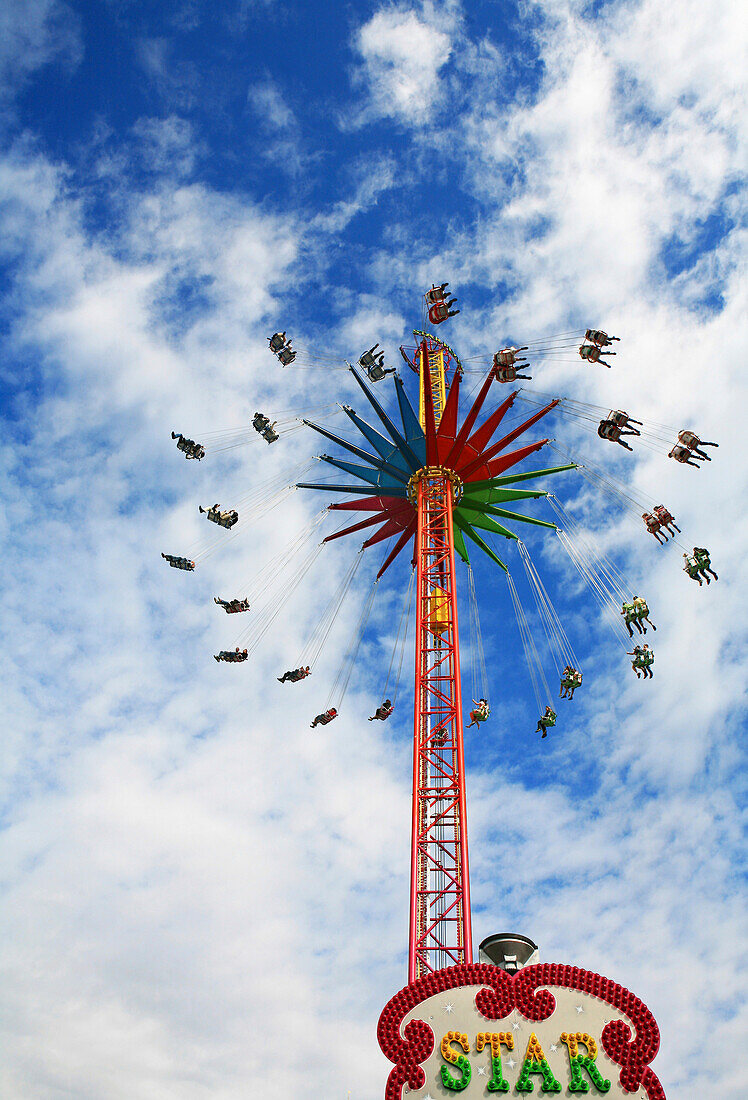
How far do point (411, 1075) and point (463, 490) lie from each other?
1914 centimetres

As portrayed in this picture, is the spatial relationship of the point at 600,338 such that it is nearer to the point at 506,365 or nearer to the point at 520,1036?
the point at 506,365

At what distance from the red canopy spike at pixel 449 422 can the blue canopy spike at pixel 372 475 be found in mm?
1868

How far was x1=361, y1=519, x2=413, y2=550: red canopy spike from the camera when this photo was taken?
3241 centimetres

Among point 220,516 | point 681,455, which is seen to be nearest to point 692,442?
point 681,455

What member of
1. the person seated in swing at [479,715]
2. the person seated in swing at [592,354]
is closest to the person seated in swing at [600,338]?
the person seated in swing at [592,354]

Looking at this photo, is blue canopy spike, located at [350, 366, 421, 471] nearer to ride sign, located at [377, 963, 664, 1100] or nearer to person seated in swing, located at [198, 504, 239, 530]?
person seated in swing, located at [198, 504, 239, 530]

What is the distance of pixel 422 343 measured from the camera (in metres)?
35.8

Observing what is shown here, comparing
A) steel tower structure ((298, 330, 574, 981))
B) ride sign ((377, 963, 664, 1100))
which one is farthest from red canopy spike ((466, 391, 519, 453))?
ride sign ((377, 963, 664, 1100))

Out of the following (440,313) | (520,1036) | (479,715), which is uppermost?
(440,313)

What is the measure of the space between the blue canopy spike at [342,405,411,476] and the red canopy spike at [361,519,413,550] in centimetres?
264

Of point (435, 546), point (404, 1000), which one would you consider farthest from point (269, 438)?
point (404, 1000)

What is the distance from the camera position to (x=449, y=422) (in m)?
29.6

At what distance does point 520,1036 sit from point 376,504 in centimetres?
1974

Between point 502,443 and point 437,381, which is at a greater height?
point 437,381
